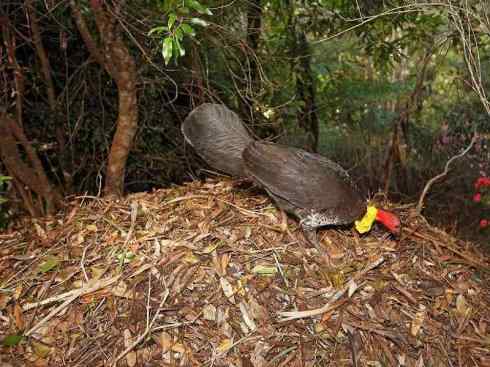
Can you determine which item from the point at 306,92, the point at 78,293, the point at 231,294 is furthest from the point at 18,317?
the point at 306,92

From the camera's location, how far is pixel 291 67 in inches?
170

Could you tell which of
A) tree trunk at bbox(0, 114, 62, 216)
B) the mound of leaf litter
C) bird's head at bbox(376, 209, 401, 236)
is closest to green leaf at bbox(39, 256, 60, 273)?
the mound of leaf litter

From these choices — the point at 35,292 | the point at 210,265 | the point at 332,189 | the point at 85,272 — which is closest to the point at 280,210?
the point at 332,189

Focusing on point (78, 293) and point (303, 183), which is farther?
point (303, 183)

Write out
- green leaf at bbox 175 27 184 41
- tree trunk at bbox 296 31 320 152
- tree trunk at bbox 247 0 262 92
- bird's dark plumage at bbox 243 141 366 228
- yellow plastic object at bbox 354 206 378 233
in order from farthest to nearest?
tree trunk at bbox 296 31 320 152 → tree trunk at bbox 247 0 262 92 → yellow plastic object at bbox 354 206 378 233 → bird's dark plumage at bbox 243 141 366 228 → green leaf at bbox 175 27 184 41

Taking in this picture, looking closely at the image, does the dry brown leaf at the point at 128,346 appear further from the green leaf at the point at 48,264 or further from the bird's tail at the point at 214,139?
the bird's tail at the point at 214,139

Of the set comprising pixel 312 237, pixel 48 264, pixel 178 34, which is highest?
pixel 178 34

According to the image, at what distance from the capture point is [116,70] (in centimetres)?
270

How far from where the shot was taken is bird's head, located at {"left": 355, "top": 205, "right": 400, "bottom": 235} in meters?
2.66

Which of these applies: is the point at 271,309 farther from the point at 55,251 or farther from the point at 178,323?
the point at 55,251

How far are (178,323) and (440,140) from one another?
11.7 ft

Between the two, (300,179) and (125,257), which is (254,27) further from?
(125,257)

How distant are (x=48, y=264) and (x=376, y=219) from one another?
1.78 m

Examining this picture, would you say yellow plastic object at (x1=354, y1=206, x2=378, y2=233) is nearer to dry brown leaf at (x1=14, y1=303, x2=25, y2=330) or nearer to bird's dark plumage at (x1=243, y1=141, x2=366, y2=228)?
bird's dark plumage at (x1=243, y1=141, x2=366, y2=228)
